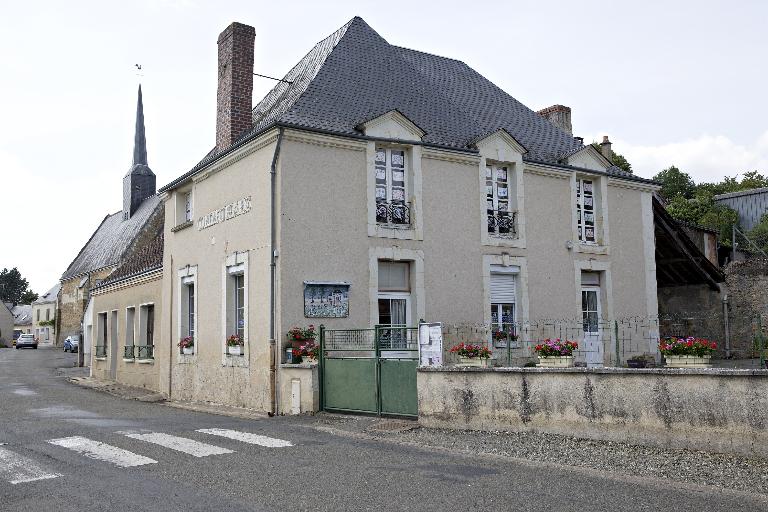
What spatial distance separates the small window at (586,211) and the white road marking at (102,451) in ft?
42.1

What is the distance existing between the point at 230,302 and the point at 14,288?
112m

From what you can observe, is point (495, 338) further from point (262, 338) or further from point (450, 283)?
point (262, 338)

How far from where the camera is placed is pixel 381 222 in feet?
50.6

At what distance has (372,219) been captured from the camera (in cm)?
1512

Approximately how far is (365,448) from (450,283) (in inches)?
282

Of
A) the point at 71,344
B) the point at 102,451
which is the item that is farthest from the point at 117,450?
the point at 71,344

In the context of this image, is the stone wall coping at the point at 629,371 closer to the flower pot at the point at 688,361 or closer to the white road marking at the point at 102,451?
the flower pot at the point at 688,361

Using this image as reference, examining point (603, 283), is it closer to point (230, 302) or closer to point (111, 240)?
point (230, 302)

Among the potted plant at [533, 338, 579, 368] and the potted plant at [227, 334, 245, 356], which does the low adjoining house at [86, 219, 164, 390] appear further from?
the potted plant at [533, 338, 579, 368]

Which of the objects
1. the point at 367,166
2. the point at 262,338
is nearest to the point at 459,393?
the point at 262,338

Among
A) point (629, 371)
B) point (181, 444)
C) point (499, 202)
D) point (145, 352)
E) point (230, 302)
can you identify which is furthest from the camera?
point (145, 352)

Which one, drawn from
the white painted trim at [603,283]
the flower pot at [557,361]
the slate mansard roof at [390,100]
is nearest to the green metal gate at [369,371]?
the flower pot at [557,361]

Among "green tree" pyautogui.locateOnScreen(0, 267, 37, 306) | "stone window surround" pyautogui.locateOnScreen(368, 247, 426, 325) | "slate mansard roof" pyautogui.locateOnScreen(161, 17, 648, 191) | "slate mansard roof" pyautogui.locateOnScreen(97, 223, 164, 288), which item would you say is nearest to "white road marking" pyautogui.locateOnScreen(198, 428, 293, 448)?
"stone window surround" pyautogui.locateOnScreen(368, 247, 426, 325)

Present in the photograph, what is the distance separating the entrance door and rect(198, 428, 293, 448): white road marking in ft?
32.0
